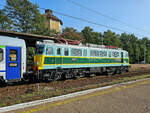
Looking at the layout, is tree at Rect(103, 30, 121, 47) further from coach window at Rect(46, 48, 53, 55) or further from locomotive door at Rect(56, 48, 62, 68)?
coach window at Rect(46, 48, 53, 55)

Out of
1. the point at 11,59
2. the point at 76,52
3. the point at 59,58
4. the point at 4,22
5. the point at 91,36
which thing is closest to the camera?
the point at 11,59

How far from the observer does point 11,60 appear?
9352 millimetres

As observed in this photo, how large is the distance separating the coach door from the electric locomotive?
165cm

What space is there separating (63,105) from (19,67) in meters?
5.79

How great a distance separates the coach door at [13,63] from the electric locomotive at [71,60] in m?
1.65

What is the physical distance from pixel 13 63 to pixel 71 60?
213 inches

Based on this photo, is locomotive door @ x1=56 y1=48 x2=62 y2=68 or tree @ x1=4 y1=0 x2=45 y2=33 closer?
locomotive door @ x1=56 y1=48 x2=62 y2=68

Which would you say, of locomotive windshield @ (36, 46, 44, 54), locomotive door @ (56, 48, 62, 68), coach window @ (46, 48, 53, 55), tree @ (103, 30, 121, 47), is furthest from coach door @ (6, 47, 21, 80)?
tree @ (103, 30, 121, 47)

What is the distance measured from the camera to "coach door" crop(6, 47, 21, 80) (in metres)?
9.10

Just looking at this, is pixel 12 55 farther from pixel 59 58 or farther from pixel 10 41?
pixel 59 58

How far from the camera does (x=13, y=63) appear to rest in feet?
30.9

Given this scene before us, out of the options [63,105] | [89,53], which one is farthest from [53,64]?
[63,105]

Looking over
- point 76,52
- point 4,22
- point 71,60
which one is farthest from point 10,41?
point 4,22

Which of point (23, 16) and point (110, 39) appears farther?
point (110, 39)
